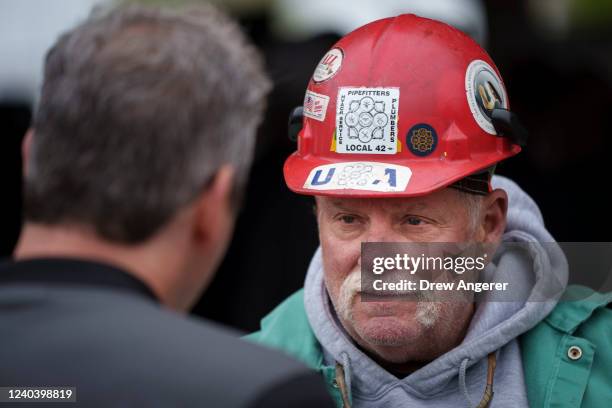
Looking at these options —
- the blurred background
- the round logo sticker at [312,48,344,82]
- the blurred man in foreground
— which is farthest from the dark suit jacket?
the blurred background

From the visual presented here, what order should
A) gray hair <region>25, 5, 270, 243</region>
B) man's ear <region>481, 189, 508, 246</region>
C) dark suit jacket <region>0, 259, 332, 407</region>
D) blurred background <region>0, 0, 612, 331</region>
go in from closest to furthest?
dark suit jacket <region>0, 259, 332, 407</region> < gray hair <region>25, 5, 270, 243</region> < man's ear <region>481, 189, 508, 246</region> < blurred background <region>0, 0, 612, 331</region>

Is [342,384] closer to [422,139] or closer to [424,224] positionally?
[424,224]

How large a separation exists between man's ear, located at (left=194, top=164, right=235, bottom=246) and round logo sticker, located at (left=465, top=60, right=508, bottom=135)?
3.92 feet

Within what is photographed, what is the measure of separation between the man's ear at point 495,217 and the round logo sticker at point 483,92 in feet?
0.77

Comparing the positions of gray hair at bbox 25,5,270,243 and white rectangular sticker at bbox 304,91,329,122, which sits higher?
gray hair at bbox 25,5,270,243

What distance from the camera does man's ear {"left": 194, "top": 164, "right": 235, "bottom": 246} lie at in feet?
6.57

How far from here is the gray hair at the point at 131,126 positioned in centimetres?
Result: 190

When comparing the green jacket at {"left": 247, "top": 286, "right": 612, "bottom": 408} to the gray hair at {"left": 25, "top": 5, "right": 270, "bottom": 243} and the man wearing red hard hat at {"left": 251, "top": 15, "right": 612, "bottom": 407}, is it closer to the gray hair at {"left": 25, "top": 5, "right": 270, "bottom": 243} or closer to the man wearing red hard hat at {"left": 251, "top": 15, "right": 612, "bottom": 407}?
the man wearing red hard hat at {"left": 251, "top": 15, "right": 612, "bottom": 407}

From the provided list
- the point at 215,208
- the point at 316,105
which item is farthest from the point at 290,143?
the point at 215,208

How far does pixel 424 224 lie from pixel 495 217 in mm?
293

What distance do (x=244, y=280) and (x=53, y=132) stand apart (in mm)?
2972

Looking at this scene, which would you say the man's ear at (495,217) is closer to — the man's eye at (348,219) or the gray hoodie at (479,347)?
the gray hoodie at (479,347)

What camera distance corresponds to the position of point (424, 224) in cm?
308

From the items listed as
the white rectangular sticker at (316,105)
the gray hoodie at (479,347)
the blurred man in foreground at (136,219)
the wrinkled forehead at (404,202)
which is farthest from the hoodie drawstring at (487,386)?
the blurred man in foreground at (136,219)
